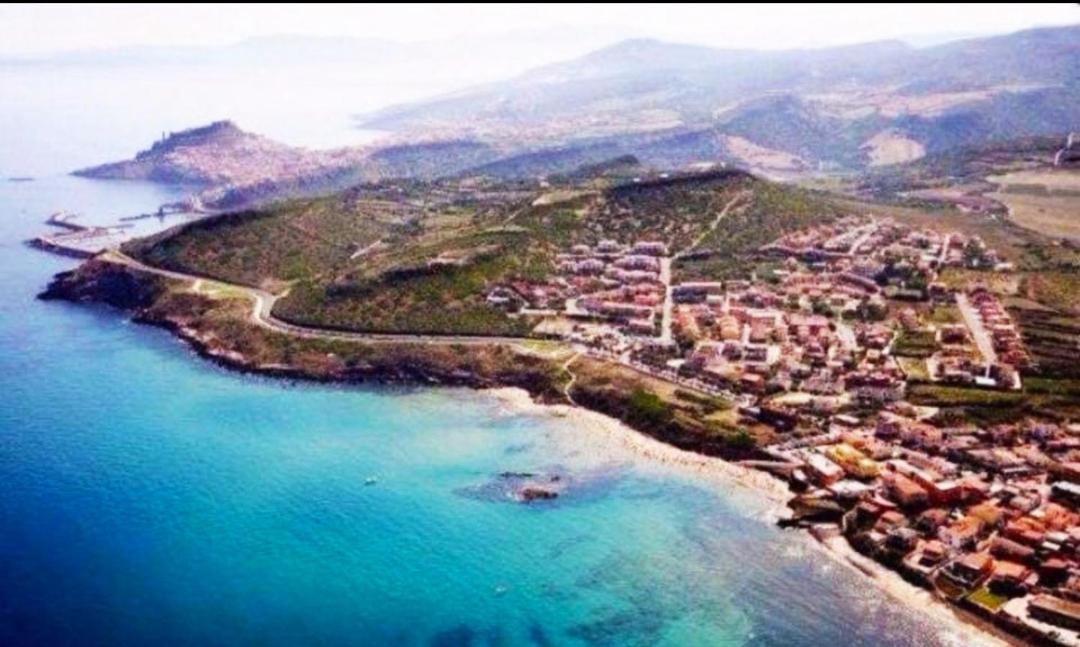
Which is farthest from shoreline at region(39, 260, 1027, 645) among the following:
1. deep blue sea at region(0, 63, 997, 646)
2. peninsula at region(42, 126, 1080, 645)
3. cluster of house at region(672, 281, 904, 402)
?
cluster of house at region(672, 281, 904, 402)

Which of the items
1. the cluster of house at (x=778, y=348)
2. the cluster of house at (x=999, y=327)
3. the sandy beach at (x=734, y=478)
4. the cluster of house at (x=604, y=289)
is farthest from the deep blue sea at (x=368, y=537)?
the cluster of house at (x=999, y=327)

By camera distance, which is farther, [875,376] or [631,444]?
[875,376]

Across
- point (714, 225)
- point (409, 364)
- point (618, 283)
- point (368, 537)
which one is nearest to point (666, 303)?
point (618, 283)

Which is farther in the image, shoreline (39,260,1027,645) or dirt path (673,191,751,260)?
dirt path (673,191,751,260)

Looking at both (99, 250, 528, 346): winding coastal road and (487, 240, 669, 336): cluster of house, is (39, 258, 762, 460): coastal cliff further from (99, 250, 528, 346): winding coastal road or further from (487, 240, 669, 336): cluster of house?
(487, 240, 669, 336): cluster of house

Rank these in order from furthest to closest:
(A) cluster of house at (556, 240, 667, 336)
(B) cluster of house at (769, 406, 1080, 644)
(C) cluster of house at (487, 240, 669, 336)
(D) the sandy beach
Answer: (C) cluster of house at (487, 240, 669, 336) → (A) cluster of house at (556, 240, 667, 336) → (B) cluster of house at (769, 406, 1080, 644) → (D) the sandy beach

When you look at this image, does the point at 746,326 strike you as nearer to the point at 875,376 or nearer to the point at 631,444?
the point at 875,376
